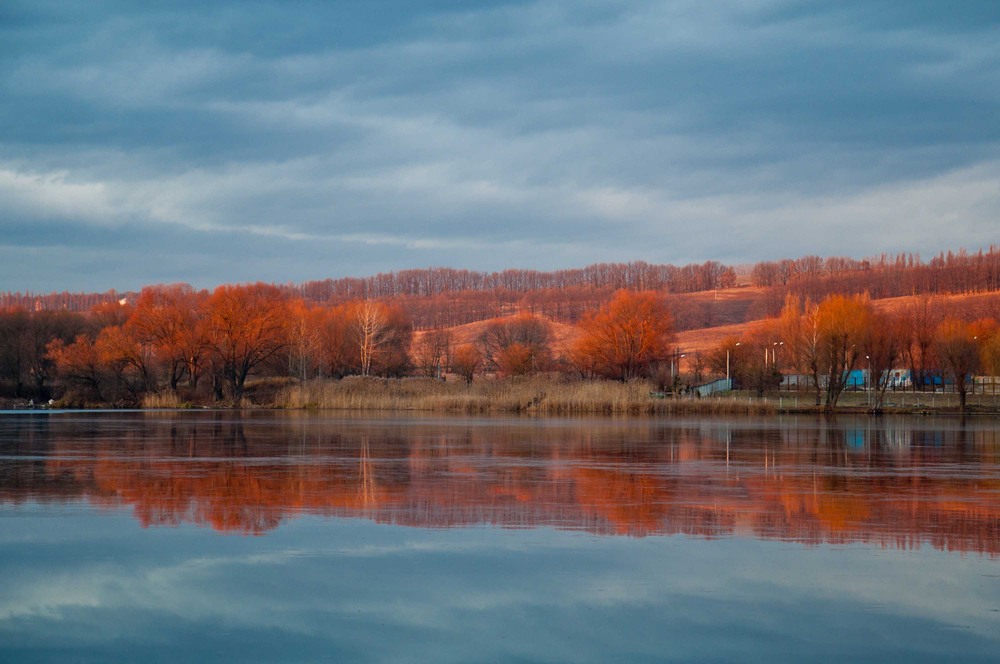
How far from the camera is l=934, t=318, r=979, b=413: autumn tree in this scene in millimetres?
66963

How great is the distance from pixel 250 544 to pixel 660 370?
7579 centimetres

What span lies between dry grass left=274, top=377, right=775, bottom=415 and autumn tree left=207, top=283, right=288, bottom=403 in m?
8.13

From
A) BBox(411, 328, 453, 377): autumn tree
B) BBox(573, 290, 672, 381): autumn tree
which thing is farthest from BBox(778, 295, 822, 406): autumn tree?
BBox(411, 328, 453, 377): autumn tree

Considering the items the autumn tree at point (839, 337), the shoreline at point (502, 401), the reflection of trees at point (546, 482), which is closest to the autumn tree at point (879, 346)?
the autumn tree at point (839, 337)

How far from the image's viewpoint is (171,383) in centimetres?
7156

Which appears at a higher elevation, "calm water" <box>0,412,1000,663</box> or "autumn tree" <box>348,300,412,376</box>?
"autumn tree" <box>348,300,412,376</box>

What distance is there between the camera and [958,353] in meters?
68.2

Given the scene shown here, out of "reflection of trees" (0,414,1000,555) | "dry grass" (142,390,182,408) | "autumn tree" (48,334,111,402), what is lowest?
"dry grass" (142,390,182,408)

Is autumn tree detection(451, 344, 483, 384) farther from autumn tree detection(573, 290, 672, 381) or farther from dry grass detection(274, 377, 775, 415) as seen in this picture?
dry grass detection(274, 377, 775, 415)

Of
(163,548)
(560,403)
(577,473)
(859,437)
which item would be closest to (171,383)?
(560,403)

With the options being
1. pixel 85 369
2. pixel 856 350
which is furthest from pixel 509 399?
pixel 85 369

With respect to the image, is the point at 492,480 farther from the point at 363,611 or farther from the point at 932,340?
the point at 932,340

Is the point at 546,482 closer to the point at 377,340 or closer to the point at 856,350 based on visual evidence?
the point at 856,350

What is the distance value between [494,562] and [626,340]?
255 feet
